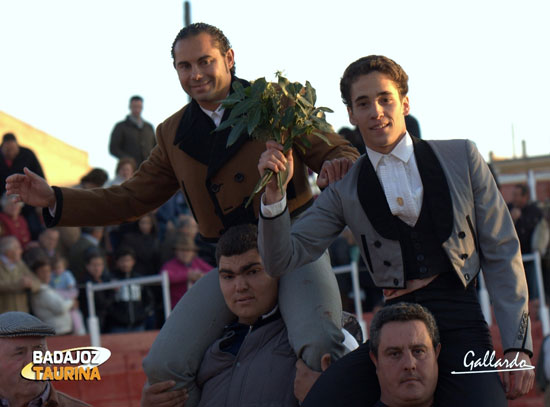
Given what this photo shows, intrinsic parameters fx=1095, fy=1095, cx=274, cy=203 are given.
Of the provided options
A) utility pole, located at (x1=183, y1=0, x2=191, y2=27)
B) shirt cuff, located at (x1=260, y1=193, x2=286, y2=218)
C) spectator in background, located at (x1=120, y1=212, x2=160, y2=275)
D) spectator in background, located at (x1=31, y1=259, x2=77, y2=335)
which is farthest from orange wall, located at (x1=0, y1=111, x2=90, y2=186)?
shirt cuff, located at (x1=260, y1=193, x2=286, y2=218)

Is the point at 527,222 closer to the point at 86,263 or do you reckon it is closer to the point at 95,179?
the point at 95,179

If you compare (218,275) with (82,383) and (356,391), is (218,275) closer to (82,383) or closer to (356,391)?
(356,391)

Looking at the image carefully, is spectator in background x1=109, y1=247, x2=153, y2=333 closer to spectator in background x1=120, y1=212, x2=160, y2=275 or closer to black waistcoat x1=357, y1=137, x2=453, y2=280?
spectator in background x1=120, y1=212, x2=160, y2=275

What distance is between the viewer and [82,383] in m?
9.32

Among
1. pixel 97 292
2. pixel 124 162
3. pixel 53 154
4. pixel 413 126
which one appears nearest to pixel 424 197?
pixel 413 126

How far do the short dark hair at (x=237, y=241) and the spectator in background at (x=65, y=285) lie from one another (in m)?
5.65

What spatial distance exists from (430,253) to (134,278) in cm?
684

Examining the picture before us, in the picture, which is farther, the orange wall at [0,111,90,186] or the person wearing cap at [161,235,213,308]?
the orange wall at [0,111,90,186]

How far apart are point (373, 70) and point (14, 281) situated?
6.16 meters

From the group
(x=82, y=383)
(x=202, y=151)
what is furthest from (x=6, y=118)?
(x=202, y=151)

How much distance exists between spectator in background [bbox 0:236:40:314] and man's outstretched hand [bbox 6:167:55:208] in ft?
14.6

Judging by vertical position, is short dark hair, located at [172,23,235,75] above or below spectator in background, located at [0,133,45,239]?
above

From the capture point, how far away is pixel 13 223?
10.9 metres

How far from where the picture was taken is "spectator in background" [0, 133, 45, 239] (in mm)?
11211
